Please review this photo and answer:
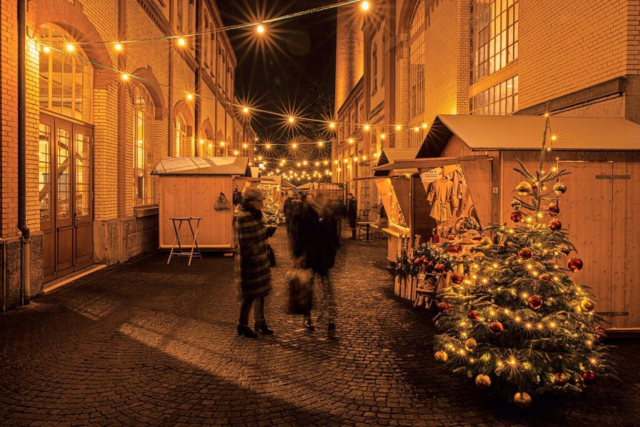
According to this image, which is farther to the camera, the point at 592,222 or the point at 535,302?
the point at 592,222

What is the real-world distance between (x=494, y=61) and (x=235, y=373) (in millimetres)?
10921

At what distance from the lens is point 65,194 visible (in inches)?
382

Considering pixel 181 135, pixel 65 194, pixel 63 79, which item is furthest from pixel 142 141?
pixel 181 135

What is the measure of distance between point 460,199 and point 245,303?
382 centimetres

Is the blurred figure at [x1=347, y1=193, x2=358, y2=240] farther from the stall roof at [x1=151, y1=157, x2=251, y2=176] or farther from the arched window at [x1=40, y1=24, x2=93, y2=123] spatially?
the arched window at [x1=40, y1=24, x2=93, y2=123]

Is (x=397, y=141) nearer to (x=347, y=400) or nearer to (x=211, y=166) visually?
(x=211, y=166)

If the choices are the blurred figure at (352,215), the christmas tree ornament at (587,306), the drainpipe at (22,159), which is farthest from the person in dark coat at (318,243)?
the blurred figure at (352,215)

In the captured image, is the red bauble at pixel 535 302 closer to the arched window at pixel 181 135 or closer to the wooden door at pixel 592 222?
the wooden door at pixel 592 222

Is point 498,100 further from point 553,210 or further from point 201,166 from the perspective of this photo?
point 201,166

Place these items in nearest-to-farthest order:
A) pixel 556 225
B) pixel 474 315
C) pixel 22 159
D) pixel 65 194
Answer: pixel 474 315 → pixel 556 225 → pixel 22 159 → pixel 65 194

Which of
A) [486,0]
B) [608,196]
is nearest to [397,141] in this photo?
[486,0]

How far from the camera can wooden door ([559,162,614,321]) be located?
19.2 feet

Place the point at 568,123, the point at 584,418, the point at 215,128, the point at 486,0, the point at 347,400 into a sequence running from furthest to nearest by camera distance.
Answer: the point at 215,128
the point at 486,0
the point at 568,123
the point at 347,400
the point at 584,418

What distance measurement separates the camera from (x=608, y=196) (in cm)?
588
